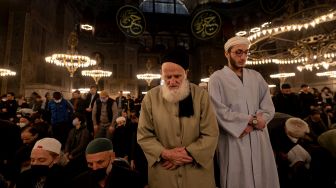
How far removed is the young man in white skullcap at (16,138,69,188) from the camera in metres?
1.77

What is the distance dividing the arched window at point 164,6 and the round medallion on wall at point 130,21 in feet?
32.8

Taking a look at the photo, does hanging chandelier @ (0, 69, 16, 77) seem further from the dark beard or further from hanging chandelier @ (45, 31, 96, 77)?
the dark beard

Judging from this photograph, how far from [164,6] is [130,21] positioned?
11207 mm

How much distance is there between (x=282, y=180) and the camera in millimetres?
2207

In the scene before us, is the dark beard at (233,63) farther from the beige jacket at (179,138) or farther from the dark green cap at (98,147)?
the dark green cap at (98,147)

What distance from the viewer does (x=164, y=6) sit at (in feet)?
66.1

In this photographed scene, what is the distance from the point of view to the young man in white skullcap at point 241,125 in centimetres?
163

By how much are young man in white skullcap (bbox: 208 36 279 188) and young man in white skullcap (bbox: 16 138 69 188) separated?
123 centimetres

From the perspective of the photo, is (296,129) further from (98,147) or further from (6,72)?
(6,72)

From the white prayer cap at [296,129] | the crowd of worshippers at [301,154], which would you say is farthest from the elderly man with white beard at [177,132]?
the white prayer cap at [296,129]

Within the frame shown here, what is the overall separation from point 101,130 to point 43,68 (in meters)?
7.03

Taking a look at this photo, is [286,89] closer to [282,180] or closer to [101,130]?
[282,180]

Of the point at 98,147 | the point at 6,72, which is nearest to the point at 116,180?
the point at 98,147

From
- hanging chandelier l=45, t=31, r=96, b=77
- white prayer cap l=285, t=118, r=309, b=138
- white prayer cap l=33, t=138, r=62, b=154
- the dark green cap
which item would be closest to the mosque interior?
hanging chandelier l=45, t=31, r=96, b=77
